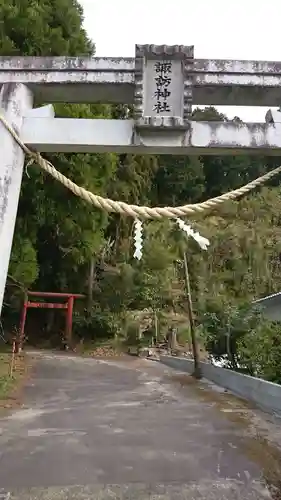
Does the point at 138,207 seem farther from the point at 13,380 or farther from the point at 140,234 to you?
the point at 13,380

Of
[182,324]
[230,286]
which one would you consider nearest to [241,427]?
[182,324]

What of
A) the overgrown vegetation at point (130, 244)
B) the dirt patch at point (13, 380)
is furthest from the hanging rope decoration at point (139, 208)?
the overgrown vegetation at point (130, 244)

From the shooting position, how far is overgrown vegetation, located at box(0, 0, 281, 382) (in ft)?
33.2

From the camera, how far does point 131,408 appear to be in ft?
25.2

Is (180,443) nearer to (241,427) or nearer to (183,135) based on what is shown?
(241,427)

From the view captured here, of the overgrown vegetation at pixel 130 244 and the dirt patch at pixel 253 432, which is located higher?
the overgrown vegetation at pixel 130 244

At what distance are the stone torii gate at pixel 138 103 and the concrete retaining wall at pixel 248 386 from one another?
4.47 meters

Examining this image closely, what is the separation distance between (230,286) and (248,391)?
16.0m

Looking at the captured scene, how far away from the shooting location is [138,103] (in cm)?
360

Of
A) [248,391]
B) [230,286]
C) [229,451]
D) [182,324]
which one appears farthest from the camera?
[230,286]

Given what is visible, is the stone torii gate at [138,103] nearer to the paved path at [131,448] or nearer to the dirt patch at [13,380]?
the paved path at [131,448]

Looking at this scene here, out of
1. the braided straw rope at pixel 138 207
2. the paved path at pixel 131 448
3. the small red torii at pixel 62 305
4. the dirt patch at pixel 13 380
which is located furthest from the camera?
the small red torii at pixel 62 305

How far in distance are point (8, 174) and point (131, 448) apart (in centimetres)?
321

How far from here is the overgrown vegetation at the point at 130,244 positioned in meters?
10.1
